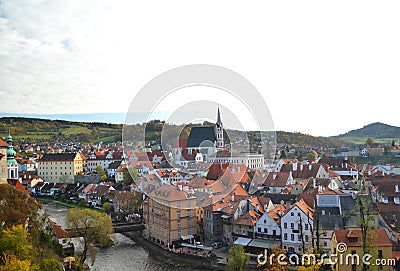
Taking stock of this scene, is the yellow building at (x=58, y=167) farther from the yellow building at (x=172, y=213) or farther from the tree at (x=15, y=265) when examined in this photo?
the tree at (x=15, y=265)

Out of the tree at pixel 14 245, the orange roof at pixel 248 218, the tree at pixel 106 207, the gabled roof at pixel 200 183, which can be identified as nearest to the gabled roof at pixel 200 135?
the tree at pixel 106 207

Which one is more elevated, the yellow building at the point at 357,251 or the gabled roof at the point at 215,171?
the gabled roof at the point at 215,171

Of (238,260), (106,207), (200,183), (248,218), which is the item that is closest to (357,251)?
(238,260)

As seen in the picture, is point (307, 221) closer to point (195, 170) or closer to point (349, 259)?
point (349, 259)

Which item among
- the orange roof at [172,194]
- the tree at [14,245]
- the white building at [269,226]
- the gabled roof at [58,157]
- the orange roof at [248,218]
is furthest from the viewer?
the gabled roof at [58,157]

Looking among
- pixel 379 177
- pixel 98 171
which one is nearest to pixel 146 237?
pixel 379 177

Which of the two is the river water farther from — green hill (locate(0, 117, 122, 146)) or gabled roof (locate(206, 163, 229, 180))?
green hill (locate(0, 117, 122, 146))

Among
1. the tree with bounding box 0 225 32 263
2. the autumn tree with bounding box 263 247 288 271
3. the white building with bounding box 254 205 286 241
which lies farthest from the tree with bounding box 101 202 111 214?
the tree with bounding box 0 225 32 263
